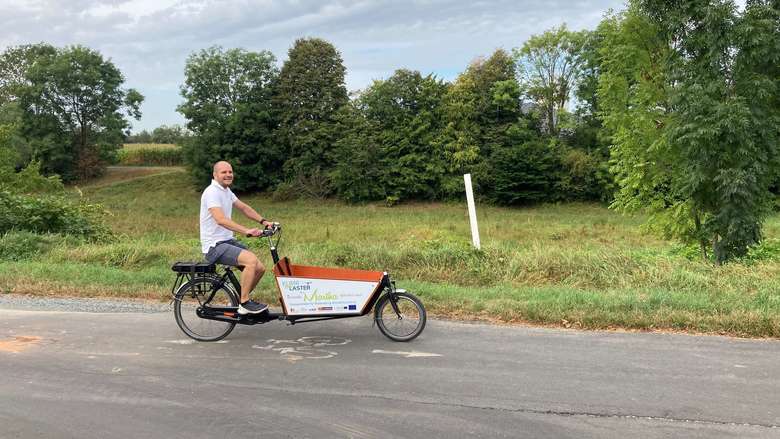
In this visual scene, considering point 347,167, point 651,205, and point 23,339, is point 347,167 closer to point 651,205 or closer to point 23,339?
point 651,205

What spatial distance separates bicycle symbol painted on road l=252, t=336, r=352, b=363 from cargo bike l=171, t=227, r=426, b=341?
222 mm

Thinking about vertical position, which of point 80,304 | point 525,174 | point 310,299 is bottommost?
point 525,174

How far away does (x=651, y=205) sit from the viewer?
13.7 meters

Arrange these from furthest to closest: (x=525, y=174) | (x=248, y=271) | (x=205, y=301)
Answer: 1. (x=525, y=174)
2. (x=205, y=301)
3. (x=248, y=271)

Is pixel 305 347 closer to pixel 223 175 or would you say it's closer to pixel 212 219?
pixel 212 219

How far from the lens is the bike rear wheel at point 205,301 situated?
6395 millimetres

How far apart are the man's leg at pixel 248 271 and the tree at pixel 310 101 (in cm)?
4701

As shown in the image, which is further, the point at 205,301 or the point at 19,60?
the point at 19,60

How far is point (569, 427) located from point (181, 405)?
2.79 meters

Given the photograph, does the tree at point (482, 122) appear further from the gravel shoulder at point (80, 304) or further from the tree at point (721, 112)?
the gravel shoulder at point (80, 304)

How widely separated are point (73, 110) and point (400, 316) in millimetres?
66682

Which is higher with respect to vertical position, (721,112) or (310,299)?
(721,112)

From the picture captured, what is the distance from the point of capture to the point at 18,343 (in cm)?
597

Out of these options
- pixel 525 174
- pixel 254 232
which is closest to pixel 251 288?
pixel 254 232
